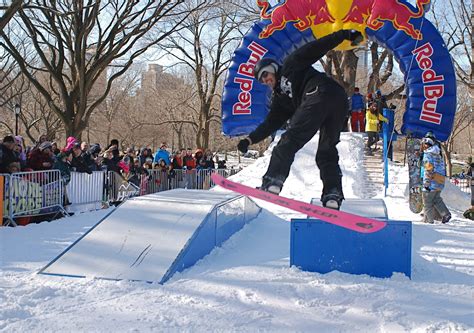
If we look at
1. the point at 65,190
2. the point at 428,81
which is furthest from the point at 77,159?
the point at 428,81

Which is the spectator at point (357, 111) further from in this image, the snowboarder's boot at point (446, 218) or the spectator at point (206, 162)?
the snowboarder's boot at point (446, 218)

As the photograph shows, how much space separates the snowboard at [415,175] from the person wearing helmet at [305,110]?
292 inches

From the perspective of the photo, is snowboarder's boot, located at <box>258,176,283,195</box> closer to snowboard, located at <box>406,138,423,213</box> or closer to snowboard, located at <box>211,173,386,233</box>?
snowboard, located at <box>211,173,386,233</box>

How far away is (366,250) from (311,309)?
4.67 feet

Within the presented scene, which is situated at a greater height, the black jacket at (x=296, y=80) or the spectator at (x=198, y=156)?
the black jacket at (x=296, y=80)

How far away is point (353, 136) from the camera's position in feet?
53.5

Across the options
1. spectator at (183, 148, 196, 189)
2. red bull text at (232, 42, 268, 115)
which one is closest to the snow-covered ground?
red bull text at (232, 42, 268, 115)

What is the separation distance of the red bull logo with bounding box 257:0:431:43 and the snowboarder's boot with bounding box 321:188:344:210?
7.78m

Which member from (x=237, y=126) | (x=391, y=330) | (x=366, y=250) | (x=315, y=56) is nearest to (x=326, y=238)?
(x=366, y=250)

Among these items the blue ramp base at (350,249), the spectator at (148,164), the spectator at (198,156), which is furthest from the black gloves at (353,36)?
the spectator at (198,156)

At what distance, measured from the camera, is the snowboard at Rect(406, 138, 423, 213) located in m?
11.6

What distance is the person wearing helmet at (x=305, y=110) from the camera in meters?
4.49

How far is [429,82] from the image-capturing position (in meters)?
11.5

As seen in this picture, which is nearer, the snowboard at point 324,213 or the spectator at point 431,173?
the snowboard at point 324,213
